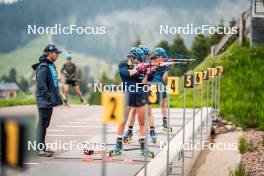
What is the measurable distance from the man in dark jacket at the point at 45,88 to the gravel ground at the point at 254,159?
2.47 meters

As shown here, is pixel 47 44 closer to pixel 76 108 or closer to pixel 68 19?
pixel 68 19

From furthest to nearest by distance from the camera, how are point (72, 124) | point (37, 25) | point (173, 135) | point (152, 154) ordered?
point (72, 124), point (173, 135), point (37, 25), point (152, 154)

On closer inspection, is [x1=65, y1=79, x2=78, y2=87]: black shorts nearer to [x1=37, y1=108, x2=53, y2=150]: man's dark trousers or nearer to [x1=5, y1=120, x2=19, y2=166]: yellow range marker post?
[x1=37, y1=108, x2=53, y2=150]: man's dark trousers

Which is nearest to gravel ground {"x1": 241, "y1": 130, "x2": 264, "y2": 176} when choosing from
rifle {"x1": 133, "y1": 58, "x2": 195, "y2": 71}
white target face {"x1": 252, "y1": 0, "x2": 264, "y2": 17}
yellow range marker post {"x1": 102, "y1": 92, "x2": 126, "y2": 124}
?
rifle {"x1": 133, "y1": 58, "x2": 195, "y2": 71}

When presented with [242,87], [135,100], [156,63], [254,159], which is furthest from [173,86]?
[242,87]

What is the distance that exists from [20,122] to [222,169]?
5.75 meters

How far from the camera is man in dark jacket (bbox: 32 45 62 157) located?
Result: 591 cm

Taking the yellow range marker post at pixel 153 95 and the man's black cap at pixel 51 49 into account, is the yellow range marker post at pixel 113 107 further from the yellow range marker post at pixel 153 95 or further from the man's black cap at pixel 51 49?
the man's black cap at pixel 51 49

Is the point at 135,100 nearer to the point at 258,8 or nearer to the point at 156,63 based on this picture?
the point at 156,63

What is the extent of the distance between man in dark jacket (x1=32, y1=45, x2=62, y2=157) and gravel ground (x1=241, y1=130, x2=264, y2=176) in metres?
2.47

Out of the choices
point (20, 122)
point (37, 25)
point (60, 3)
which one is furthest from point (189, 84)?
point (20, 122)

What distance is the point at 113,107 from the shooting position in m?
2.77

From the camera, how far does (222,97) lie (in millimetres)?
14094

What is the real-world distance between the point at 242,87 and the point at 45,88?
940 cm
